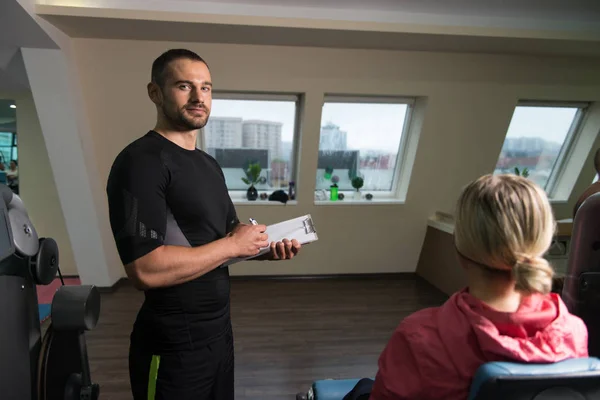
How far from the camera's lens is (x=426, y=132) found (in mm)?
3150

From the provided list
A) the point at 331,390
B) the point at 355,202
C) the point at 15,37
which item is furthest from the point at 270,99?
the point at 331,390

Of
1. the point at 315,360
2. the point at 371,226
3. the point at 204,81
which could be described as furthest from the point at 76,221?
the point at 371,226

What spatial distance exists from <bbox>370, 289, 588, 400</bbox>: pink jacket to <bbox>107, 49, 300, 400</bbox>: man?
1.86 ft

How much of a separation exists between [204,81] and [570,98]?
3619mm

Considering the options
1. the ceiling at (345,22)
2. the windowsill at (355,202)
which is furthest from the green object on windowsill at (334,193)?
the ceiling at (345,22)

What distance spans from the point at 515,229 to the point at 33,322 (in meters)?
1.47

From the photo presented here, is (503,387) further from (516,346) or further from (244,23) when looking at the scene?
(244,23)

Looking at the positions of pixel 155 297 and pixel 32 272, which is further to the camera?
pixel 32 272

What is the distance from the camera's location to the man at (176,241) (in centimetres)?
88

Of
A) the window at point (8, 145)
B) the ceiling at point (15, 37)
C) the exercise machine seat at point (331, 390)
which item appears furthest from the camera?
the window at point (8, 145)

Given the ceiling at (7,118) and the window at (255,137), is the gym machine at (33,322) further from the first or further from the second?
the ceiling at (7,118)

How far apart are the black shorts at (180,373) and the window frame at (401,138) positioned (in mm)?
2356

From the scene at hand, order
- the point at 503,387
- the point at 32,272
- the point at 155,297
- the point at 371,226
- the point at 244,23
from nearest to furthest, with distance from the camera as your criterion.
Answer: the point at 503,387 → the point at 155,297 → the point at 32,272 → the point at 244,23 → the point at 371,226

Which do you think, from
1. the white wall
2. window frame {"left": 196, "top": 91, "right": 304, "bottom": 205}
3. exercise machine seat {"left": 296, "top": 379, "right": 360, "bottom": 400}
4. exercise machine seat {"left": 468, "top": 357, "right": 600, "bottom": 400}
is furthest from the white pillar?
exercise machine seat {"left": 468, "top": 357, "right": 600, "bottom": 400}
